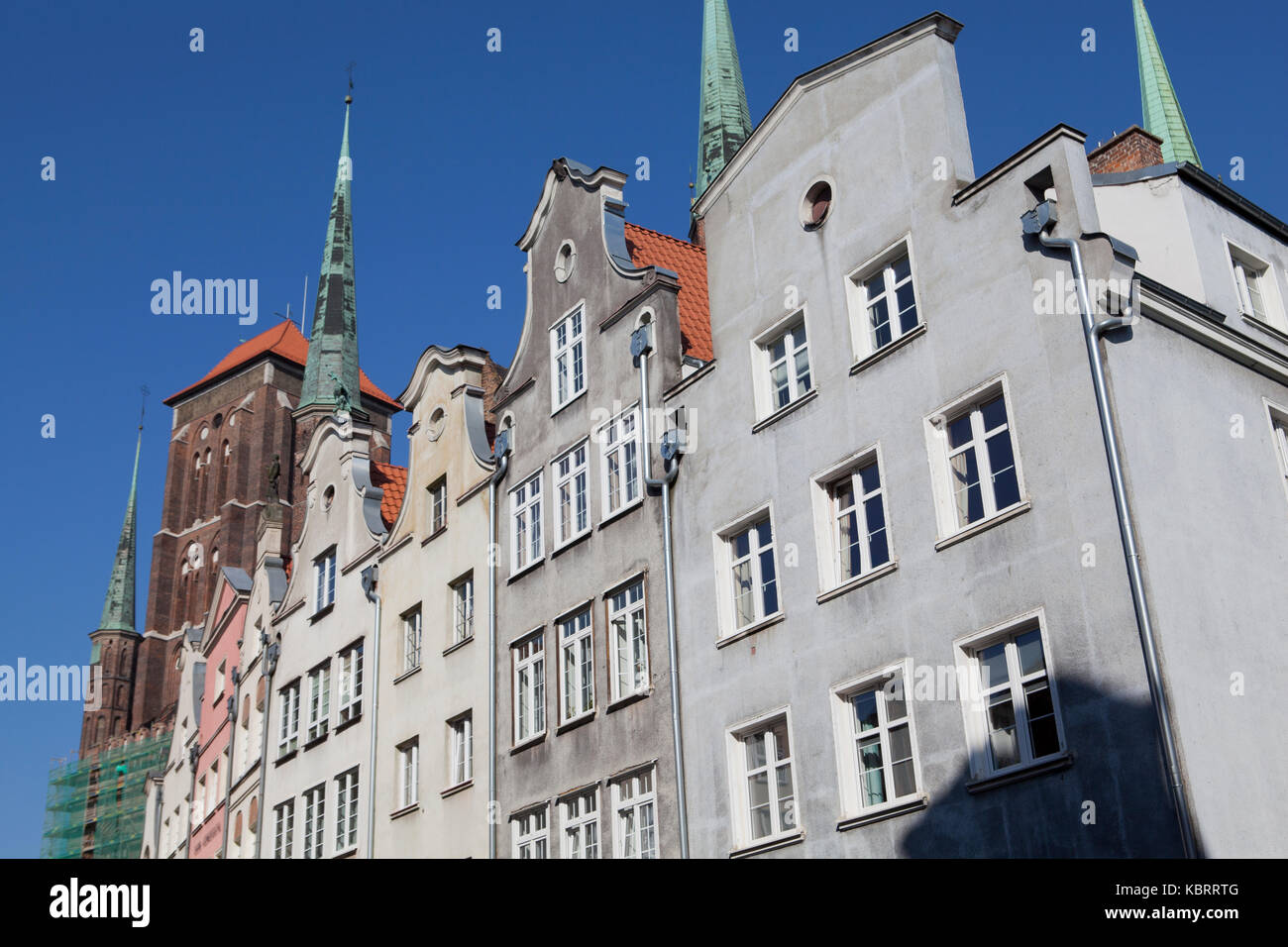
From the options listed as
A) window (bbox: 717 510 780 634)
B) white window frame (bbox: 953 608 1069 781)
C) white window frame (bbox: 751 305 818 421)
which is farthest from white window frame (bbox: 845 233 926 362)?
white window frame (bbox: 953 608 1069 781)

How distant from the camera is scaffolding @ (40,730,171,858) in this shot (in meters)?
76.8

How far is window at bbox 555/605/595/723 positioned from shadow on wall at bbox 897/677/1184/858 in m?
8.76

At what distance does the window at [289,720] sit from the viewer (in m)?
36.2

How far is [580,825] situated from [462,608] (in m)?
6.92

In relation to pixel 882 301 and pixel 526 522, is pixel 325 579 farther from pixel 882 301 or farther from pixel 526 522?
pixel 882 301

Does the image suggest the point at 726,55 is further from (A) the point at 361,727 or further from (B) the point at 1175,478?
(B) the point at 1175,478

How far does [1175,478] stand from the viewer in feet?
58.7

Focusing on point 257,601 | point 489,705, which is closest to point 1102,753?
point 489,705

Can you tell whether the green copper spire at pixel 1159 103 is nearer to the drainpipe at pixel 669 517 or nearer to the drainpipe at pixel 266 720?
the drainpipe at pixel 669 517

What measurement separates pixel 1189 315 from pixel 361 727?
20331 millimetres

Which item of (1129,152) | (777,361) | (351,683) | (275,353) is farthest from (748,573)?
(275,353)

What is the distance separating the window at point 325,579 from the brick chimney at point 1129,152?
799 inches

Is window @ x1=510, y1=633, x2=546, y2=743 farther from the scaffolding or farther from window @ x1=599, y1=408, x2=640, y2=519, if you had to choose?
the scaffolding

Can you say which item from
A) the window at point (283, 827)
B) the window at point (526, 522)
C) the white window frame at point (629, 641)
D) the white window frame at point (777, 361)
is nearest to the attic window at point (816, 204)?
the white window frame at point (777, 361)
